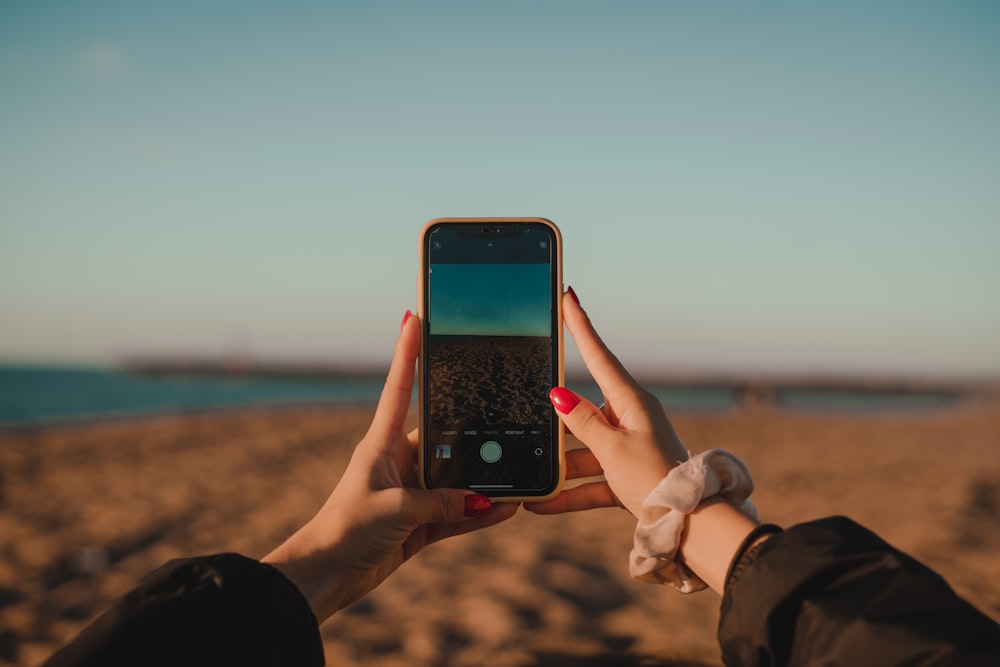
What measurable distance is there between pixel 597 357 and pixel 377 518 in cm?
79

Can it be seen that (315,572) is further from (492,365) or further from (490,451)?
(492,365)

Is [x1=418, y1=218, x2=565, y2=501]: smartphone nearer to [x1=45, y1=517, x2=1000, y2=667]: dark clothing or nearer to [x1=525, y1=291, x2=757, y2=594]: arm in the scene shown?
[x1=525, y1=291, x2=757, y2=594]: arm

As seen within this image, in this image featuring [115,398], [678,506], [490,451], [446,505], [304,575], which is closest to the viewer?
[678,506]

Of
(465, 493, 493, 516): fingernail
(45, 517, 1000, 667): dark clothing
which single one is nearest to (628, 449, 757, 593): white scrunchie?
(45, 517, 1000, 667): dark clothing

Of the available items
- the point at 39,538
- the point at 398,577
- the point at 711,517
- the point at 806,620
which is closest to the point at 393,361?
the point at 711,517

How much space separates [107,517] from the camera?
577 centimetres

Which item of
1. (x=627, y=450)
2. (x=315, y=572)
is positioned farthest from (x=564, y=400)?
(x=315, y=572)

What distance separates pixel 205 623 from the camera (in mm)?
1117

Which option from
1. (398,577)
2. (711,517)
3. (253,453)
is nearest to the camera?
(711,517)

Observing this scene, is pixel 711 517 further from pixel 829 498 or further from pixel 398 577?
pixel 829 498

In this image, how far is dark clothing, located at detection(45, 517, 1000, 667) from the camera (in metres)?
0.94

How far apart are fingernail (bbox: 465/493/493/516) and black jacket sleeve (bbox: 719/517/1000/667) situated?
3.17 feet

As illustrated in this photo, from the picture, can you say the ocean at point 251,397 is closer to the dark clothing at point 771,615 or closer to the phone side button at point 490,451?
the phone side button at point 490,451

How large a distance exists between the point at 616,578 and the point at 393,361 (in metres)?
3.01
